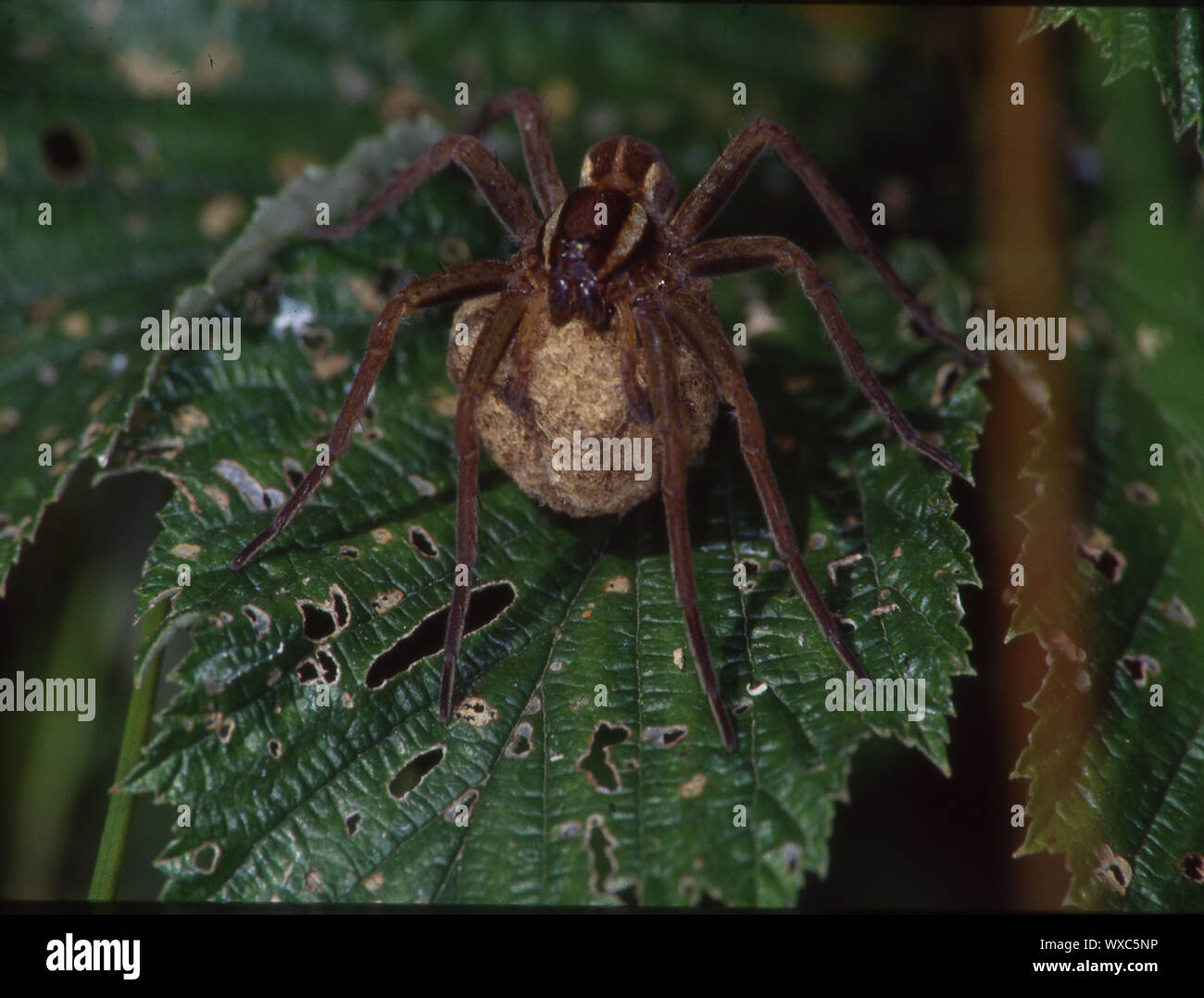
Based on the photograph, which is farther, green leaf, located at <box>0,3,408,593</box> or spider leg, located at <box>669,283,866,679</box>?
green leaf, located at <box>0,3,408,593</box>

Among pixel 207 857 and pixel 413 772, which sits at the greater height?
pixel 413 772

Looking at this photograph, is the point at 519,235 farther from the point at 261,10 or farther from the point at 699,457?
the point at 261,10

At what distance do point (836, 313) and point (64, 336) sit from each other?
7.30 ft

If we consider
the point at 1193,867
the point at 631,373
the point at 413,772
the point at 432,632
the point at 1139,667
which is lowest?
the point at 1193,867

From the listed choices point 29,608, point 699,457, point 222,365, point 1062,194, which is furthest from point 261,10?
point 1062,194

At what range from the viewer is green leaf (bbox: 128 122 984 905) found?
181 cm

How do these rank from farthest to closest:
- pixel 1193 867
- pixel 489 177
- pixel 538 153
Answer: pixel 538 153 → pixel 489 177 → pixel 1193 867

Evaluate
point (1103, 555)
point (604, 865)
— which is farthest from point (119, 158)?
point (1103, 555)

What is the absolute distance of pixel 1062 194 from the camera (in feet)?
10.1

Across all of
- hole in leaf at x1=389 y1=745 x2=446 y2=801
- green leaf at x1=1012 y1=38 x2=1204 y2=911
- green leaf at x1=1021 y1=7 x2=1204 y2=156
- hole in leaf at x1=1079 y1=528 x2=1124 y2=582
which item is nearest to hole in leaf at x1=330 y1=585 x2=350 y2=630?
hole in leaf at x1=389 y1=745 x2=446 y2=801

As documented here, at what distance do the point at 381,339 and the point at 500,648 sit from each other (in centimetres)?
73

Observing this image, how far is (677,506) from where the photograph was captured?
6.50 feet

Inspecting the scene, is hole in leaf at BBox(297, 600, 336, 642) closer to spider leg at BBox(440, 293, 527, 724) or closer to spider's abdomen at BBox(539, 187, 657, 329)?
spider leg at BBox(440, 293, 527, 724)

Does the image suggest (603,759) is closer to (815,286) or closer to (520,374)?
(520,374)
